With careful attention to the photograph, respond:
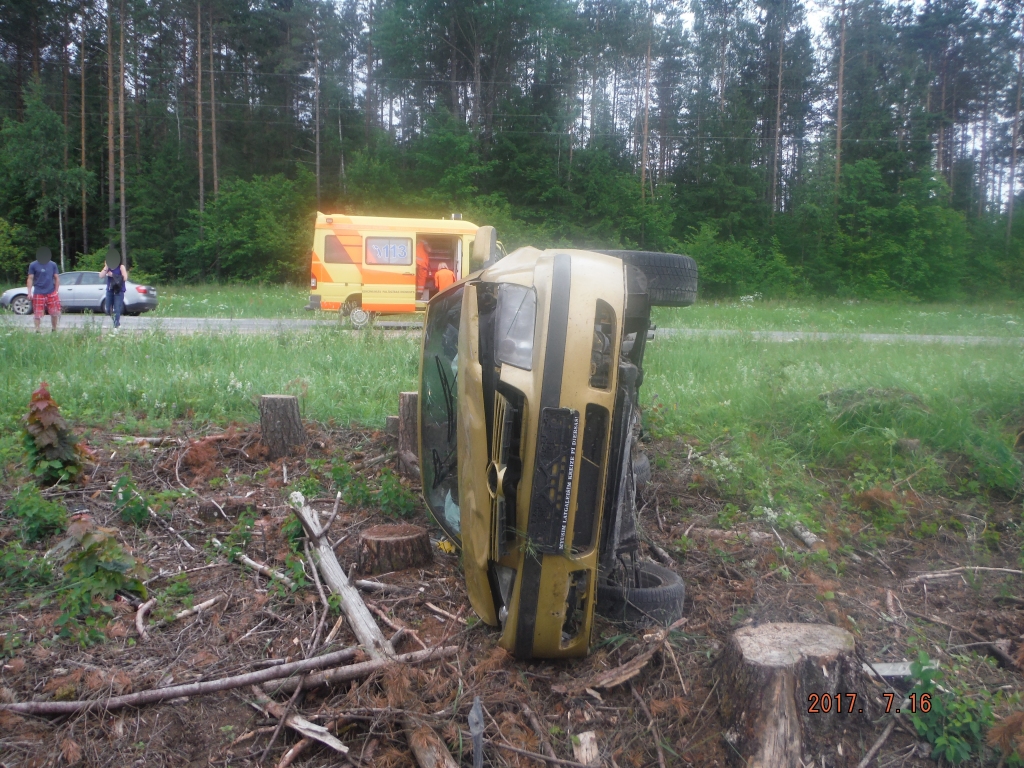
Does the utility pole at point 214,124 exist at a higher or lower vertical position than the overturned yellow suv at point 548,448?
higher

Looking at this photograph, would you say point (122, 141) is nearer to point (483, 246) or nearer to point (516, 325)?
point (483, 246)

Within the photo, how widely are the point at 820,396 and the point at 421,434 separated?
3.67m

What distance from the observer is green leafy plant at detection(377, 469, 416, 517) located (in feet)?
14.3

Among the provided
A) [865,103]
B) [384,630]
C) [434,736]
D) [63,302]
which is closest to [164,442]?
[384,630]

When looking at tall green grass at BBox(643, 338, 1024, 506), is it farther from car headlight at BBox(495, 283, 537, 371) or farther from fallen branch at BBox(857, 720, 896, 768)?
car headlight at BBox(495, 283, 537, 371)

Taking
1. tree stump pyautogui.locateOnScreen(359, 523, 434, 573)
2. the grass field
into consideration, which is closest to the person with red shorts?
the grass field

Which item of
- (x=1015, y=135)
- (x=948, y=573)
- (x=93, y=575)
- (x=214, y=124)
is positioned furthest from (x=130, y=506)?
(x=1015, y=135)

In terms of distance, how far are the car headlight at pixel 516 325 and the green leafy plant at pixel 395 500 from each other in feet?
5.90

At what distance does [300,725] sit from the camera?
2.57 m

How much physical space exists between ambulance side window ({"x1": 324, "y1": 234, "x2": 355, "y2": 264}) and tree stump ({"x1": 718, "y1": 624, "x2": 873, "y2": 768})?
16648 millimetres

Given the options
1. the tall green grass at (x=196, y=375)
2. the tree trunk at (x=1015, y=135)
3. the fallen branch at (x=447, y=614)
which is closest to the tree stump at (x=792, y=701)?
the fallen branch at (x=447, y=614)

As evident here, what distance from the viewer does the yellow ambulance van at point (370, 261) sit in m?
18.0
